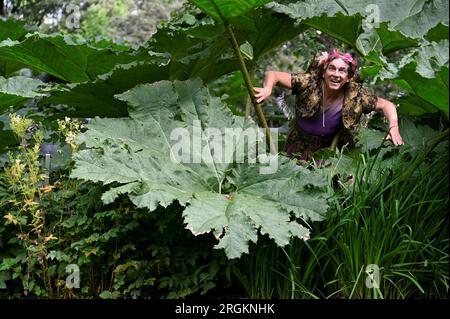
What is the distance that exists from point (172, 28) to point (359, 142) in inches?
35.1

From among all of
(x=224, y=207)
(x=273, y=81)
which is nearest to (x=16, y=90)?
(x=273, y=81)

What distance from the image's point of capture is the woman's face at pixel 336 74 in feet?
8.21

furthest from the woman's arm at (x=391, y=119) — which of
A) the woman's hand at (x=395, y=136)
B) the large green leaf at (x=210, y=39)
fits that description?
the large green leaf at (x=210, y=39)

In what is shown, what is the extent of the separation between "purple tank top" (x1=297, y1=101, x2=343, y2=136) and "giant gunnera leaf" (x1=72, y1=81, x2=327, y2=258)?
12.4 inches

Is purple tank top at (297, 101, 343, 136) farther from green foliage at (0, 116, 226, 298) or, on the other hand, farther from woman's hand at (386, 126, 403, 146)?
green foliage at (0, 116, 226, 298)

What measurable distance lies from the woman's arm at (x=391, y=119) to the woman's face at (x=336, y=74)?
0.17 metres

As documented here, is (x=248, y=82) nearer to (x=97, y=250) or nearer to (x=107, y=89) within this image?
(x=107, y=89)

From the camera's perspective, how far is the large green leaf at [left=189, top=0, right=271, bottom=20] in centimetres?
220

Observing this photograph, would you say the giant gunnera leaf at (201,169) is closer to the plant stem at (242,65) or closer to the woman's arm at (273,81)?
the plant stem at (242,65)

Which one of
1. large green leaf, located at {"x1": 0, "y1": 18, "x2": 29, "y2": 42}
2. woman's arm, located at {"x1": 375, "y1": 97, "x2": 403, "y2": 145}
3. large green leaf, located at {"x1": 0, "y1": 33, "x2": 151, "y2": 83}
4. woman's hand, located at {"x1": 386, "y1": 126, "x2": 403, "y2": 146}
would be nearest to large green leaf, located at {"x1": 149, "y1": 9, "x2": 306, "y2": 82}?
large green leaf, located at {"x1": 0, "y1": 33, "x2": 151, "y2": 83}

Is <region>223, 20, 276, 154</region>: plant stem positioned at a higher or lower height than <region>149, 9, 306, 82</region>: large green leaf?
lower

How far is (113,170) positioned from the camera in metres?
1.95
